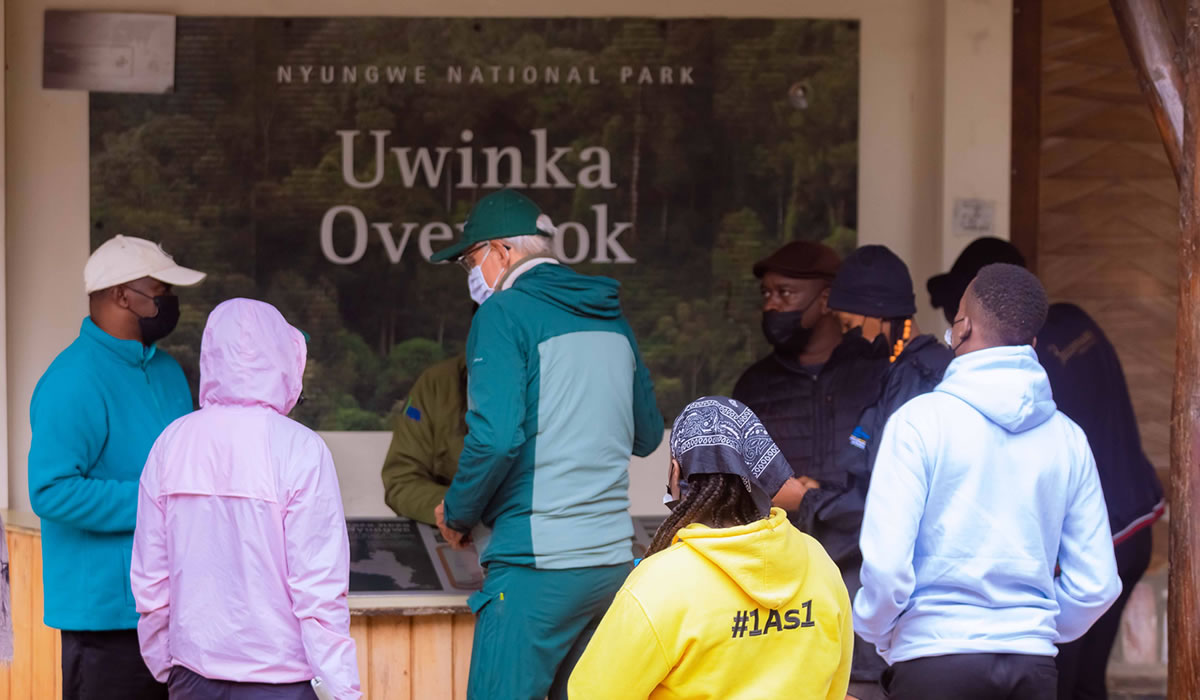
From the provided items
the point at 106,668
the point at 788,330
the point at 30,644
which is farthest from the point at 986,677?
the point at 30,644

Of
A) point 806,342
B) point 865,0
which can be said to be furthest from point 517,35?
point 806,342

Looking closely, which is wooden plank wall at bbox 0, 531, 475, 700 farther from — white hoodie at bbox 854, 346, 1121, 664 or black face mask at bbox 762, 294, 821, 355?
white hoodie at bbox 854, 346, 1121, 664

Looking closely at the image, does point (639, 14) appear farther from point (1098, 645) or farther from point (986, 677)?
point (986, 677)

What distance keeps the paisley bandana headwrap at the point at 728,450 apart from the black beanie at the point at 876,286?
147 cm

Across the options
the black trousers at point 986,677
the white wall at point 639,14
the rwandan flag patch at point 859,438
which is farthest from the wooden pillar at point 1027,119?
the black trousers at point 986,677

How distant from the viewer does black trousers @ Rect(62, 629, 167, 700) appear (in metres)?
3.06

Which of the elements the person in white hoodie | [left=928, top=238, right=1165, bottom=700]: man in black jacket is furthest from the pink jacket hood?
[left=928, top=238, right=1165, bottom=700]: man in black jacket

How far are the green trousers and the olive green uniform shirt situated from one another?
0.94 metres

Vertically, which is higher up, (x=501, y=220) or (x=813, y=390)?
(x=501, y=220)

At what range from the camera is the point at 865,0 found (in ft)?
17.4

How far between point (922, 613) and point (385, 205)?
324cm

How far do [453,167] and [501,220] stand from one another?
6.59 feet

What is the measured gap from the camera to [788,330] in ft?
12.9

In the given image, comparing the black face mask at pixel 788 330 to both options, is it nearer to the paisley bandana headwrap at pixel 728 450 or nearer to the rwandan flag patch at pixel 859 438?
the rwandan flag patch at pixel 859 438
